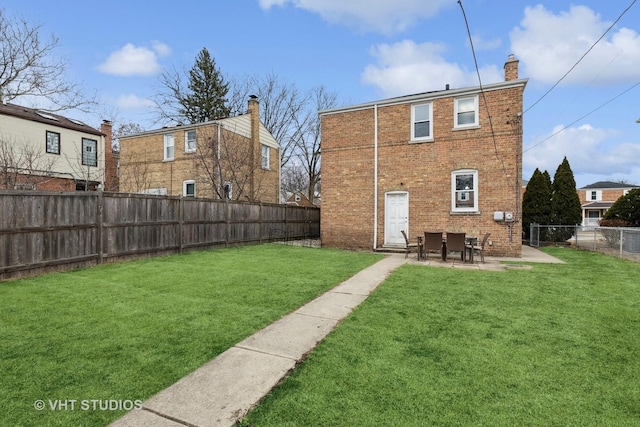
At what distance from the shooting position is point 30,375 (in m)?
2.97

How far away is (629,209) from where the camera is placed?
18.9m

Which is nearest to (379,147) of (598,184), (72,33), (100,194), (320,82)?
(100,194)

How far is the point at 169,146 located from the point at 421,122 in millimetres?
15613

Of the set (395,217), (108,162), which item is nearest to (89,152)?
(108,162)

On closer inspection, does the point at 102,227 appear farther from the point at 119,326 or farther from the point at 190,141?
the point at 190,141

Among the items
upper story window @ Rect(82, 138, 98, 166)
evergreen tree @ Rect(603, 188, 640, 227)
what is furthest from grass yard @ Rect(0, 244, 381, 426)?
evergreen tree @ Rect(603, 188, 640, 227)

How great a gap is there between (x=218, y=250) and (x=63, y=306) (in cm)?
697

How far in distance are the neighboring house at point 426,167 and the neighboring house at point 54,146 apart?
44.9 ft

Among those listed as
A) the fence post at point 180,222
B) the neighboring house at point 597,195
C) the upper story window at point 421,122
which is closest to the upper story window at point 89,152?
the fence post at point 180,222

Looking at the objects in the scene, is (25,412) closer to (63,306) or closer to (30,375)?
(30,375)

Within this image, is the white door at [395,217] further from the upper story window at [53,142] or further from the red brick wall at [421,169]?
the upper story window at [53,142]

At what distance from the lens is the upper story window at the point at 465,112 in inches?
480

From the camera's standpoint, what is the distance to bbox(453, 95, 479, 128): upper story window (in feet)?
40.0

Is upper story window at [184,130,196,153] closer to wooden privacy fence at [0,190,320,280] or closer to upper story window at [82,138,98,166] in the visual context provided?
upper story window at [82,138,98,166]
